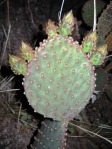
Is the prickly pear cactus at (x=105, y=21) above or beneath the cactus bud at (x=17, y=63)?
above

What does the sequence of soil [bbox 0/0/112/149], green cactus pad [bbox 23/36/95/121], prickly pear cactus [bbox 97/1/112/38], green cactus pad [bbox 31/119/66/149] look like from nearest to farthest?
green cactus pad [bbox 23/36/95/121]
green cactus pad [bbox 31/119/66/149]
prickly pear cactus [bbox 97/1/112/38]
soil [bbox 0/0/112/149]

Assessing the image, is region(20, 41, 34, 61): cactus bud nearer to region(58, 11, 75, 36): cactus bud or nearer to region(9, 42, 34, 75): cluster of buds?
region(9, 42, 34, 75): cluster of buds

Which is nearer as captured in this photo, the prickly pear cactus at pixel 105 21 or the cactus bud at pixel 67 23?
the cactus bud at pixel 67 23

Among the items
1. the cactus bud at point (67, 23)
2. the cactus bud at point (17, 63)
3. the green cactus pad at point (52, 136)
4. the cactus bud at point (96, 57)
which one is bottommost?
the green cactus pad at point (52, 136)

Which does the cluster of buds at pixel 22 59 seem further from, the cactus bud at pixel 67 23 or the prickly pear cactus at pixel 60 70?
the cactus bud at pixel 67 23

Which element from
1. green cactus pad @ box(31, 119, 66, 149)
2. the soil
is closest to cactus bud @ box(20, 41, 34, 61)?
green cactus pad @ box(31, 119, 66, 149)

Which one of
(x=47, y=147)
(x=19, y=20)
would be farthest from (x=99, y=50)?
(x=19, y=20)

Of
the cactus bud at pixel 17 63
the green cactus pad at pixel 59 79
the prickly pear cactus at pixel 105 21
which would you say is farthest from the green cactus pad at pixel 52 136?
the prickly pear cactus at pixel 105 21
